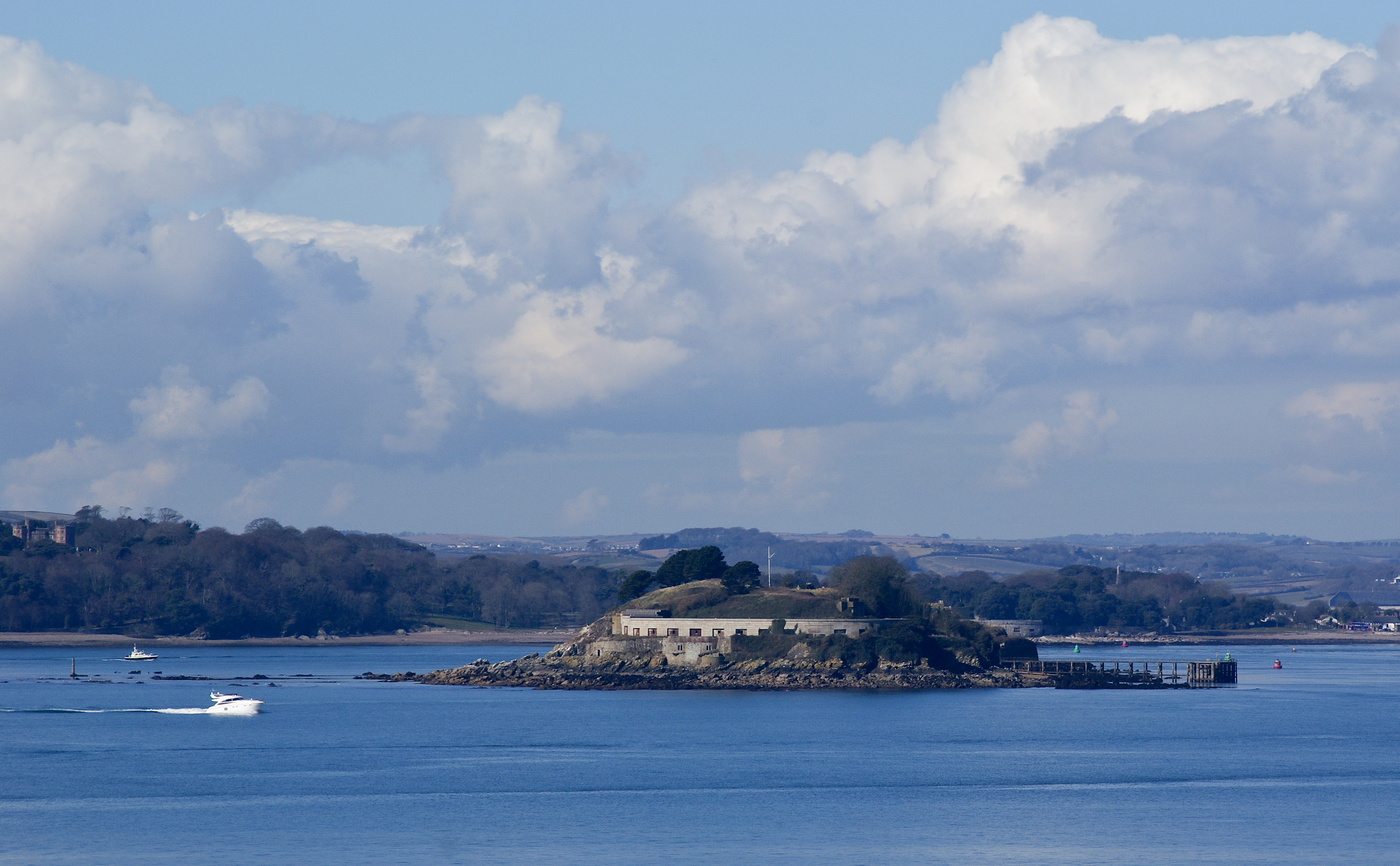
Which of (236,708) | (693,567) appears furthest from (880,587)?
(236,708)

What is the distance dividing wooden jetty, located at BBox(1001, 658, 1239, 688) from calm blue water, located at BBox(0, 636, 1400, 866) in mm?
16010

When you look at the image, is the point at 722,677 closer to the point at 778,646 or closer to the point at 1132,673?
the point at 778,646

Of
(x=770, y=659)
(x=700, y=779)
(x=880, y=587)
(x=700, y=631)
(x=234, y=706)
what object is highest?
(x=880, y=587)

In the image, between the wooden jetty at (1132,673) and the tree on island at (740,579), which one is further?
the wooden jetty at (1132,673)

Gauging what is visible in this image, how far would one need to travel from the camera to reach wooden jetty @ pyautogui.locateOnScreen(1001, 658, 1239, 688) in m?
134

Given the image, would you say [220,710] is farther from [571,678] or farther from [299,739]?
→ [571,678]

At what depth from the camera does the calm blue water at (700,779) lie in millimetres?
55594

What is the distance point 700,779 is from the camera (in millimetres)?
71750

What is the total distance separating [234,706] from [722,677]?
35.7 metres

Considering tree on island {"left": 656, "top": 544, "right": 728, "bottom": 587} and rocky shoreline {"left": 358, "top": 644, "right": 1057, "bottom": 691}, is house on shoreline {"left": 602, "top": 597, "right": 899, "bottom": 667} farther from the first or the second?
tree on island {"left": 656, "top": 544, "right": 728, "bottom": 587}

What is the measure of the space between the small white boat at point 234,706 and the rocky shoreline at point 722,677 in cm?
2674

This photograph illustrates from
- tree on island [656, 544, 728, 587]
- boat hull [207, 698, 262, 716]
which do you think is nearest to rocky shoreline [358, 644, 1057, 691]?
tree on island [656, 544, 728, 587]

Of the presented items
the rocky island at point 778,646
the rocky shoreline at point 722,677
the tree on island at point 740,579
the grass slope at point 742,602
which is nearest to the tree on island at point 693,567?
the tree on island at point 740,579

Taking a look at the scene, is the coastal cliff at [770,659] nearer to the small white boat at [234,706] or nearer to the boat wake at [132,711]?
the small white boat at [234,706]
